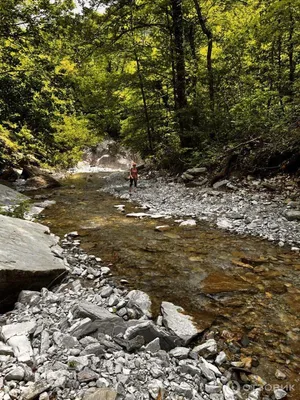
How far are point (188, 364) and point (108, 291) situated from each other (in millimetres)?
1861

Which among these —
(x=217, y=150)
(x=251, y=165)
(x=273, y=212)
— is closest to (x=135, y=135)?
(x=217, y=150)

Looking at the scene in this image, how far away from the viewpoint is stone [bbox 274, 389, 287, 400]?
2620 millimetres

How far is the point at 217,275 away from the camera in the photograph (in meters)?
5.06

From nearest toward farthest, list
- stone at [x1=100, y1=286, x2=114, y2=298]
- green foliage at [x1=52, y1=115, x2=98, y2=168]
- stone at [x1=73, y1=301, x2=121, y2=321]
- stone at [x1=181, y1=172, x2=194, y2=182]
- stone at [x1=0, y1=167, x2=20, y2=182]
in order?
1. stone at [x1=73, y1=301, x2=121, y2=321]
2. stone at [x1=100, y1=286, x2=114, y2=298]
3. stone at [x1=181, y1=172, x2=194, y2=182]
4. stone at [x1=0, y1=167, x2=20, y2=182]
5. green foliage at [x1=52, y1=115, x2=98, y2=168]

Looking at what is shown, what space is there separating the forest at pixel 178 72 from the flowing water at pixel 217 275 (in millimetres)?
3993

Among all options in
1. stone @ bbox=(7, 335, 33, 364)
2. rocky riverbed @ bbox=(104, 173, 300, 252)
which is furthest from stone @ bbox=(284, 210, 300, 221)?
stone @ bbox=(7, 335, 33, 364)

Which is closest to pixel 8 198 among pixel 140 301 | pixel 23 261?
pixel 23 261

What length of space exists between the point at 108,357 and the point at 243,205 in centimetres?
697

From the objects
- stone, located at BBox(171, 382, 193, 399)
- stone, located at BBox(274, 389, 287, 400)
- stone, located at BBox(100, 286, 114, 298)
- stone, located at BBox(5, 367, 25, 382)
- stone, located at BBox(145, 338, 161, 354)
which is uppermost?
stone, located at BBox(5, 367, 25, 382)

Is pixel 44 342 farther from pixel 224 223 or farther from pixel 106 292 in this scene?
pixel 224 223

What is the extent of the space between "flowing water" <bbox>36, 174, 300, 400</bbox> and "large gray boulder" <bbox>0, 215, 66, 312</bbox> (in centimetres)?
120

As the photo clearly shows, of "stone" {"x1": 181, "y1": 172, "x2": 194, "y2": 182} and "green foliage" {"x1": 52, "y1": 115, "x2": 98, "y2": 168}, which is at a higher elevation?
"green foliage" {"x1": 52, "y1": 115, "x2": 98, "y2": 168}

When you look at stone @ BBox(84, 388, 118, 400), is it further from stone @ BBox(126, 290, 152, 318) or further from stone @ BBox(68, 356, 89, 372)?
stone @ BBox(126, 290, 152, 318)

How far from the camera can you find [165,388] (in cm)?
248
